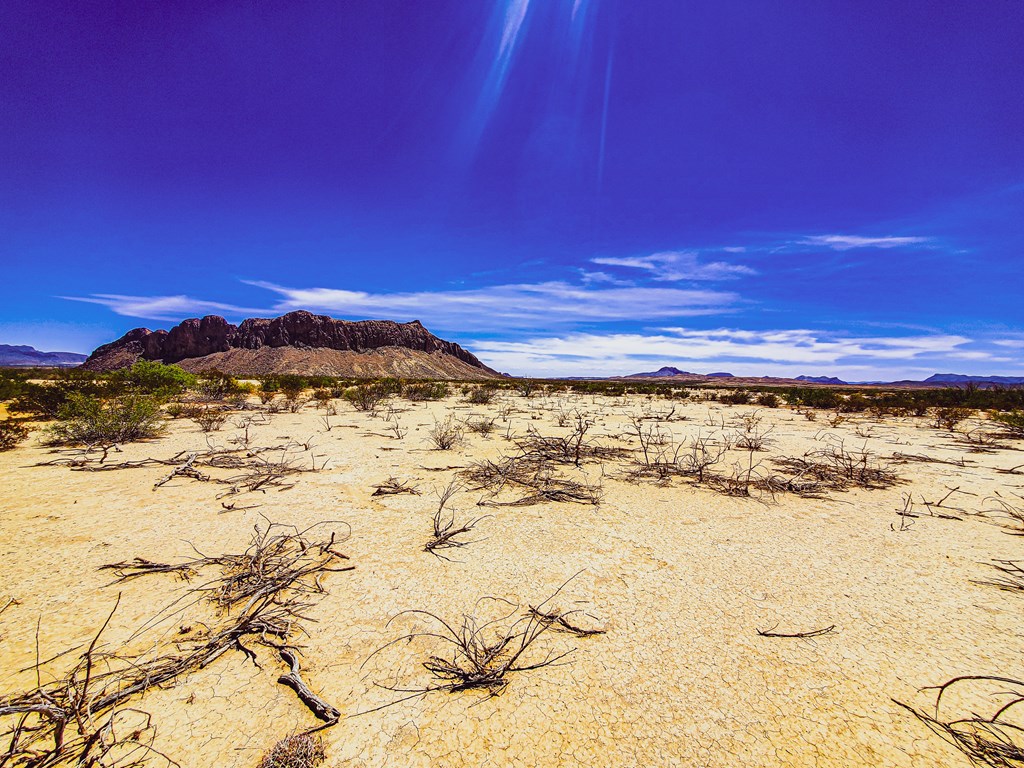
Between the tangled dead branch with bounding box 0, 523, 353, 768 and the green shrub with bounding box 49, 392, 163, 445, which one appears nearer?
the tangled dead branch with bounding box 0, 523, 353, 768

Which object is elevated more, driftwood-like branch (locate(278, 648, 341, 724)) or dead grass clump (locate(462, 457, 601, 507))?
dead grass clump (locate(462, 457, 601, 507))

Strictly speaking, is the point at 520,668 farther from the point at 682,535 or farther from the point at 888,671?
the point at 682,535

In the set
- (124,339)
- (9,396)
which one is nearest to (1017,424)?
(9,396)

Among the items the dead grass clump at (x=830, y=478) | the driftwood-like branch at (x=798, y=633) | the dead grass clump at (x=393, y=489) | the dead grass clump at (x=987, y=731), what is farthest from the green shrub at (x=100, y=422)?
the dead grass clump at (x=830, y=478)

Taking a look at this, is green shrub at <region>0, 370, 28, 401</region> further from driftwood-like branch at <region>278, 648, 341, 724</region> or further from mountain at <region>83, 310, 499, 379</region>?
mountain at <region>83, 310, 499, 379</region>

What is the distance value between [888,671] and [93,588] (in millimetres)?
5530

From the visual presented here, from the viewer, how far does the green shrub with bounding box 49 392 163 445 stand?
25.2 feet

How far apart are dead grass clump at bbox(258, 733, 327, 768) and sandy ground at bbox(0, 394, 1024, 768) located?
0.06 m

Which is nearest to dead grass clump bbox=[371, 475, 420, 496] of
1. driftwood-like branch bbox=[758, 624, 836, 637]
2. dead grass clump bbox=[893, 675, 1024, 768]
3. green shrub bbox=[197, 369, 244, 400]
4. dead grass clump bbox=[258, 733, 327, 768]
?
dead grass clump bbox=[258, 733, 327, 768]

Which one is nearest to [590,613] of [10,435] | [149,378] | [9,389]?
[10,435]

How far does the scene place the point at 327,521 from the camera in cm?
442

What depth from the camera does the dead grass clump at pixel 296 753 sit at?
5.69ft

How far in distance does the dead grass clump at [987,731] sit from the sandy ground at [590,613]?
72 millimetres

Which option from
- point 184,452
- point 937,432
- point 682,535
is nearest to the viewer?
point 682,535
